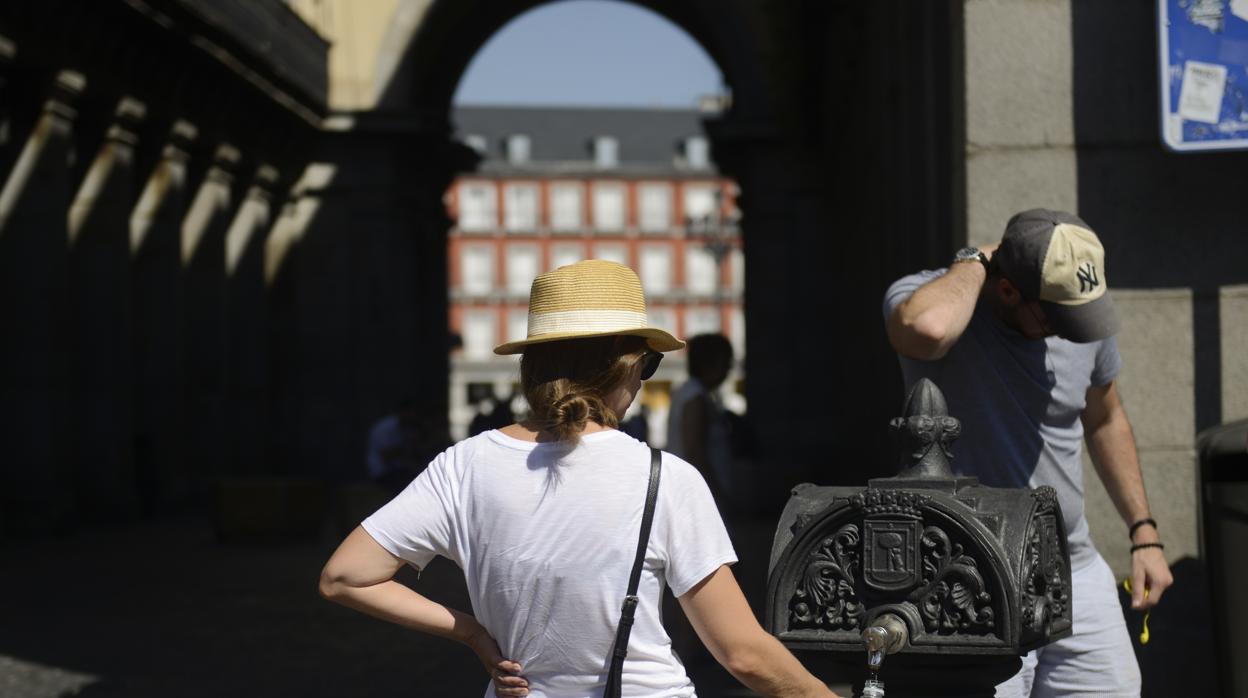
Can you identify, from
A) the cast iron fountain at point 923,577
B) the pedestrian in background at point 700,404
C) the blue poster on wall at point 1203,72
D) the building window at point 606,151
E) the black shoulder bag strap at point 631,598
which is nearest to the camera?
the black shoulder bag strap at point 631,598

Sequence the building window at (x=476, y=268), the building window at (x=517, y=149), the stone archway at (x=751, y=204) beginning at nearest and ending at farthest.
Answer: the stone archway at (x=751, y=204) < the building window at (x=476, y=268) < the building window at (x=517, y=149)

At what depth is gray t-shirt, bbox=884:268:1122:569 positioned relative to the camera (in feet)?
13.6

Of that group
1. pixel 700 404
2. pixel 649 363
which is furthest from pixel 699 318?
pixel 649 363

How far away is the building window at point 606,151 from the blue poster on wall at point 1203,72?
87.3m

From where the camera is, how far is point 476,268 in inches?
3509

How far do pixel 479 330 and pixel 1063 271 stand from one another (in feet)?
280

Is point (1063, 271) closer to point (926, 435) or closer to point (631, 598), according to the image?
point (926, 435)

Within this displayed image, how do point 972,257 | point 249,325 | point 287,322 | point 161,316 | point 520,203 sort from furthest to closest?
point 520,203
point 287,322
point 249,325
point 161,316
point 972,257

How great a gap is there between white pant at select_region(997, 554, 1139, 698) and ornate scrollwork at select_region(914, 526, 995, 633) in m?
0.76

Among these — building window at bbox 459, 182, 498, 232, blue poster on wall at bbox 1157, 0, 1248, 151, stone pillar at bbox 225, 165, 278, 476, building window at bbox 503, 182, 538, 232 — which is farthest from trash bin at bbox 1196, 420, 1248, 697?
building window at bbox 503, 182, 538, 232

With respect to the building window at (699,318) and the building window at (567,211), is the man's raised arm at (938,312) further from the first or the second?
the building window at (567,211)

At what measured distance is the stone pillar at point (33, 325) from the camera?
19.3m

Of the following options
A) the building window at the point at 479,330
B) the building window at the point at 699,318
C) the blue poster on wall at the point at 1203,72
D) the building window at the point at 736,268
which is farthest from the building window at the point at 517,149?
the blue poster on wall at the point at 1203,72

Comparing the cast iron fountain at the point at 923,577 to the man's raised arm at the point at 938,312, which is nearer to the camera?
the cast iron fountain at the point at 923,577
